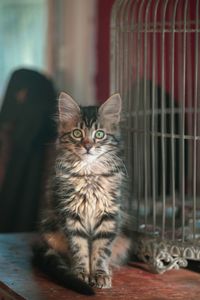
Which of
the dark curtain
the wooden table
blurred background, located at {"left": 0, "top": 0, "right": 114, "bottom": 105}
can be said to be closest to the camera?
the wooden table

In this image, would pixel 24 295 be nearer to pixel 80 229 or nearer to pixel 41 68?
pixel 80 229

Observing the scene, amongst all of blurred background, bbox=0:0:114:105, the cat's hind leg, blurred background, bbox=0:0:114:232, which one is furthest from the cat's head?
blurred background, bbox=0:0:114:105

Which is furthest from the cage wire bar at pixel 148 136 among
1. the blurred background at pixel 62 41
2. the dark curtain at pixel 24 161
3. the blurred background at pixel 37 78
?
the blurred background at pixel 62 41

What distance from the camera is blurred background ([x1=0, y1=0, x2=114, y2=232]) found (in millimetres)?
3266

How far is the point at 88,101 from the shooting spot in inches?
155

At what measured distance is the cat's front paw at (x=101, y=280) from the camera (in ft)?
5.93

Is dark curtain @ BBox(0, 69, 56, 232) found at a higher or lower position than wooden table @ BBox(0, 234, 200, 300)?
higher

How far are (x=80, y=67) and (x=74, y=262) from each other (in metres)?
2.24

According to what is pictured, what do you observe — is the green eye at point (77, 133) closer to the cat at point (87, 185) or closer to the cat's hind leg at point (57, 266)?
the cat at point (87, 185)

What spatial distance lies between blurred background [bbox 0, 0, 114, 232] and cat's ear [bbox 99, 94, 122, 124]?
62cm

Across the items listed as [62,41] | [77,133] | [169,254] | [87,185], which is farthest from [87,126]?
[62,41]

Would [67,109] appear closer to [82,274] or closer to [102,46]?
[82,274]

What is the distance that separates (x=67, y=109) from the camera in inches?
75.0

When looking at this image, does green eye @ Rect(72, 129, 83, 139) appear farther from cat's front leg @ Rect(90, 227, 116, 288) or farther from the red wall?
the red wall
